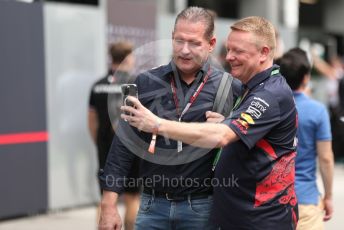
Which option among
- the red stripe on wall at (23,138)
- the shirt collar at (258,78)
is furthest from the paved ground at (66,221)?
the shirt collar at (258,78)

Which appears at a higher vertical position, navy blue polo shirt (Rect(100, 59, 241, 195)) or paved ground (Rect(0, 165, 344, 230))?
navy blue polo shirt (Rect(100, 59, 241, 195))

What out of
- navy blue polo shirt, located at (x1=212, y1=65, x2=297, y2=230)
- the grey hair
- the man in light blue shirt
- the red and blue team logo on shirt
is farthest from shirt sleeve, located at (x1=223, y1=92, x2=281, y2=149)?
the man in light blue shirt

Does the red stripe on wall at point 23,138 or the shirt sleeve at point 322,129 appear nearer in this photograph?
the shirt sleeve at point 322,129

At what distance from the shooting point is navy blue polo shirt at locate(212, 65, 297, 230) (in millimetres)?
3072

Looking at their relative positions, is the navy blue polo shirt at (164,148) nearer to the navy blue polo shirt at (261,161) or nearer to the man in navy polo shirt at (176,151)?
the man in navy polo shirt at (176,151)

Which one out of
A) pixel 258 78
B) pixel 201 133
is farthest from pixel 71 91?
pixel 201 133

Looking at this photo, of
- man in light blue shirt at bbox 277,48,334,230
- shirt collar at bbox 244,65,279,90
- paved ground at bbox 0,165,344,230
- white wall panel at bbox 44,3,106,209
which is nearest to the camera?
shirt collar at bbox 244,65,279,90

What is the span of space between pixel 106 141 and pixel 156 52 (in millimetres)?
2180

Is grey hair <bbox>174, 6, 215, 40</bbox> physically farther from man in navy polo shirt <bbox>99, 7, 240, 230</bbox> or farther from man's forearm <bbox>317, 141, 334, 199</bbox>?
man's forearm <bbox>317, 141, 334, 199</bbox>

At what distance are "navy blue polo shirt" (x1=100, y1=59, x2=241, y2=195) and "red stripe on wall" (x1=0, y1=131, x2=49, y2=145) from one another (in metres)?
3.61

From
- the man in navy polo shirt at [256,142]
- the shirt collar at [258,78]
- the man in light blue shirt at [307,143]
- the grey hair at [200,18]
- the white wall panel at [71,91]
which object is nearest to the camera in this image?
the man in navy polo shirt at [256,142]

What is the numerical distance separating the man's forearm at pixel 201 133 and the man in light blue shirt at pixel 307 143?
143 centimetres

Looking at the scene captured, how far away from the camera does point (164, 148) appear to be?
3.43 metres

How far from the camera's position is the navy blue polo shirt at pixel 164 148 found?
11.3 ft
